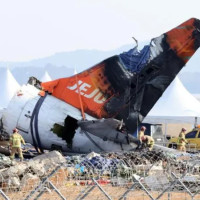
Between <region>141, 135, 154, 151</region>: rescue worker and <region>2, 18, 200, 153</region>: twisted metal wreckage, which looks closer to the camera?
<region>2, 18, 200, 153</region>: twisted metal wreckage

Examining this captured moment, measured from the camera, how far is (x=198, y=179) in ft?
59.3

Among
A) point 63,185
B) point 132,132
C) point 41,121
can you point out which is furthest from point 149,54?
point 63,185

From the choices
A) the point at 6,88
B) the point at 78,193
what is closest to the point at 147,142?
the point at 78,193

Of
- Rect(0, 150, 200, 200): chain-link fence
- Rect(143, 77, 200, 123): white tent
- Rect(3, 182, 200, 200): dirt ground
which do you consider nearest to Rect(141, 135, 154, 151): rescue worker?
Rect(0, 150, 200, 200): chain-link fence

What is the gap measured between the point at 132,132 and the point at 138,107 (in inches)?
44.7

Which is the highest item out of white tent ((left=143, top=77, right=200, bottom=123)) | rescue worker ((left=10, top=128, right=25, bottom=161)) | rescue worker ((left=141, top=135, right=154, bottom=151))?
rescue worker ((left=10, top=128, right=25, bottom=161))

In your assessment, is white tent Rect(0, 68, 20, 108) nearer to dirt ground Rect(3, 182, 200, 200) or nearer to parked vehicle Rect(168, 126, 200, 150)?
parked vehicle Rect(168, 126, 200, 150)

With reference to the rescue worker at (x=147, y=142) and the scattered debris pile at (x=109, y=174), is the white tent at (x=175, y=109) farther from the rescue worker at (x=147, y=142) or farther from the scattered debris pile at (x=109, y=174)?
the scattered debris pile at (x=109, y=174)

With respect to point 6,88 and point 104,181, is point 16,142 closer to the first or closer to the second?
point 104,181

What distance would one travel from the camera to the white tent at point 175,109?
47219mm

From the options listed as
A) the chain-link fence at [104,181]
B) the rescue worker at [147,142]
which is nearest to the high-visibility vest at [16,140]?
the rescue worker at [147,142]

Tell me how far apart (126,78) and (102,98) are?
1.35m

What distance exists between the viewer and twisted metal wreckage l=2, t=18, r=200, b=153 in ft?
101

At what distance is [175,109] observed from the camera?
158 ft
